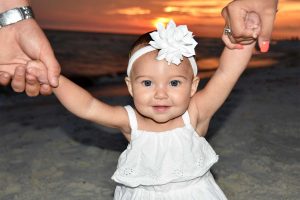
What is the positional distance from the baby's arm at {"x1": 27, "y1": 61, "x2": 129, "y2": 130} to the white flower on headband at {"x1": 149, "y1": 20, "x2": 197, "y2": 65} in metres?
0.47

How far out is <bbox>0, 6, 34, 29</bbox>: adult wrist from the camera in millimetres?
2951

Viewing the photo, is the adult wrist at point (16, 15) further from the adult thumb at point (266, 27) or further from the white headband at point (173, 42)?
the adult thumb at point (266, 27)

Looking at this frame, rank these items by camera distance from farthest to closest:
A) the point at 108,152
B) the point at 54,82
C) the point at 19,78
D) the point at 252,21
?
the point at 108,152, the point at 19,78, the point at 54,82, the point at 252,21

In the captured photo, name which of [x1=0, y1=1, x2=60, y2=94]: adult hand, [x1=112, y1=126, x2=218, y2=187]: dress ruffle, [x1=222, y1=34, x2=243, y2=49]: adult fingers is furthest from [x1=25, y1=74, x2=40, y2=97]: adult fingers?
[x1=222, y1=34, x2=243, y2=49]: adult fingers

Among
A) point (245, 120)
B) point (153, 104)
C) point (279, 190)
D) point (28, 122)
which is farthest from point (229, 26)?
point (28, 122)

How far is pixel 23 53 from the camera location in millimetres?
3061

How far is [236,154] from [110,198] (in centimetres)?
157

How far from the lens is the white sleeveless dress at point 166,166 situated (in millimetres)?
2900

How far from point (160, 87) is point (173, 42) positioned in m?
0.27

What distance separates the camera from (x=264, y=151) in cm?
510

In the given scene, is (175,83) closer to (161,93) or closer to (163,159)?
(161,93)

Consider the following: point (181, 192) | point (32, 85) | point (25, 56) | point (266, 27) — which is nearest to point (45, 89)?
point (32, 85)

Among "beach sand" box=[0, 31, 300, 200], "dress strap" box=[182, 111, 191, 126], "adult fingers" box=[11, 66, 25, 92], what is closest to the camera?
"adult fingers" box=[11, 66, 25, 92]

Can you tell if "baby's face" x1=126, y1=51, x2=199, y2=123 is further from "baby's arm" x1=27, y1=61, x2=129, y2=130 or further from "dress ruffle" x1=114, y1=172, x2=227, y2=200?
"dress ruffle" x1=114, y1=172, x2=227, y2=200
